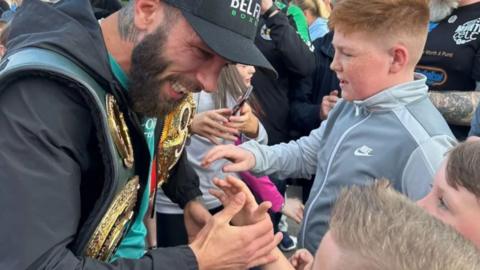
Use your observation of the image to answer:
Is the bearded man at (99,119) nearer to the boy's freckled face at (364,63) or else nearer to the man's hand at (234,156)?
the man's hand at (234,156)

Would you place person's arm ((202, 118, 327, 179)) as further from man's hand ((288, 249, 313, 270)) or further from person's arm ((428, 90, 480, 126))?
person's arm ((428, 90, 480, 126))

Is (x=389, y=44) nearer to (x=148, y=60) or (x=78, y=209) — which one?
(x=148, y=60)

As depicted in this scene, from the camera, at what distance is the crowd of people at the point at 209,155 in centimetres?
114

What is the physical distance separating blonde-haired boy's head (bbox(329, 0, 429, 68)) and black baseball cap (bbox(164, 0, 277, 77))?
56cm

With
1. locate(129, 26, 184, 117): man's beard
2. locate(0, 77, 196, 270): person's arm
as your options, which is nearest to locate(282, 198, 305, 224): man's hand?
locate(129, 26, 184, 117): man's beard

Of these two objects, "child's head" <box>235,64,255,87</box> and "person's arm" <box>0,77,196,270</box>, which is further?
"child's head" <box>235,64,255,87</box>

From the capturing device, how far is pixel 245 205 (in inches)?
65.6

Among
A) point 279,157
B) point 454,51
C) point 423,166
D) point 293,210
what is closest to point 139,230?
point 279,157

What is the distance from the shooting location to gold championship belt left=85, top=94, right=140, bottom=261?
4.57 feet

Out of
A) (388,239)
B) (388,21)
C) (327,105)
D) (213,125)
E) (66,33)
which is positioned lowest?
(327,105)

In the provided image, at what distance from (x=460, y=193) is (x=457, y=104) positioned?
4.99 feet

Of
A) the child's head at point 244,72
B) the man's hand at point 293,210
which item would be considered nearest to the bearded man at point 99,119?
the child's head at point 244,72

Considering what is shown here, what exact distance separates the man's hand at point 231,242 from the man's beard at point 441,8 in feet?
6.57

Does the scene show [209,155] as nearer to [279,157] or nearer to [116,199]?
[279,157]
